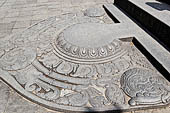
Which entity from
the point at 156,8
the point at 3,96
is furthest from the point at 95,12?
the point at 3,96

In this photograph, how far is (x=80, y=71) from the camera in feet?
10.8

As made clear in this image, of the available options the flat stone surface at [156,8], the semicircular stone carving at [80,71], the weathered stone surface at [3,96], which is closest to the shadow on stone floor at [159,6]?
the flat stone surface at [156,8]

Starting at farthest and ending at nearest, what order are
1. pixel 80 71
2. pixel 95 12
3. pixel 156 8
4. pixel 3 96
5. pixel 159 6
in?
pixel 95 12
pixel 159 6
pixel 156 8
pixel 80 71
pixel 3 96

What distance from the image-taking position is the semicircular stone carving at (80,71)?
2.72 meters

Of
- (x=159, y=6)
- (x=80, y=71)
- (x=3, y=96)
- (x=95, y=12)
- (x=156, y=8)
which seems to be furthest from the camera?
(x=95, y=12)

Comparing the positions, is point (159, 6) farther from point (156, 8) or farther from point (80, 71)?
point (80, 71)

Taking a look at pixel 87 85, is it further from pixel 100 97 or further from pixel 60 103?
pixel 60 103

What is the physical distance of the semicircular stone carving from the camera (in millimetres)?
2715

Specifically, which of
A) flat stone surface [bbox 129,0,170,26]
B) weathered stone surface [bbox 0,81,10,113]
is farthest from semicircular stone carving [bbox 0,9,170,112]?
flat stone surface [bbox 129,0,170,26]

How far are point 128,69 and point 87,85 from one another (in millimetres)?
920

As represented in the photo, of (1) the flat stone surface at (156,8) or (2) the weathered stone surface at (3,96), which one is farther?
(1) the flat stone surface at (156,8)

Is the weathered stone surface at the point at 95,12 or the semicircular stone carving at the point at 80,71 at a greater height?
the weathered stone surface at the point at 95,12

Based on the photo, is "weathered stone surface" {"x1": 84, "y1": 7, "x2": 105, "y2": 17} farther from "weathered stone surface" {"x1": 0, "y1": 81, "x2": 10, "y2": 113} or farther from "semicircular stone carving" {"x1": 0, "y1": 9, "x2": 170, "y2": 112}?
"weathered stone surface" {"x1": 0, "y1": 81, "x2": 10, "y2": 113}

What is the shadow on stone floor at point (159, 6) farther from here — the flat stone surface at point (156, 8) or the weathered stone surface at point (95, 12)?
the weathered stone surface at point (95, 12)
